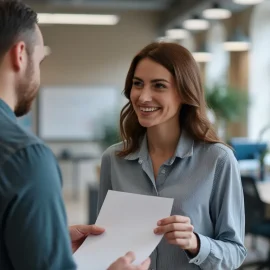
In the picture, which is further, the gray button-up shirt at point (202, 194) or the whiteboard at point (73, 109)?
the whiteboard at point (73, 109)

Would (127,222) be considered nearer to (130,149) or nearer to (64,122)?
(130,149)

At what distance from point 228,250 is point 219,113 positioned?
255 inches

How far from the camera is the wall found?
427 inches

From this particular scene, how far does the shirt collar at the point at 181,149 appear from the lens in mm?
1701

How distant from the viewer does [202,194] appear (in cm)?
161

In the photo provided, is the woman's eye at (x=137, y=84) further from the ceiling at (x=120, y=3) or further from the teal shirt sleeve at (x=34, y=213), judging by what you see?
the ceiling at (x=120, y=3)

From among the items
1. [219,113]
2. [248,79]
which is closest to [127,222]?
[219,113]

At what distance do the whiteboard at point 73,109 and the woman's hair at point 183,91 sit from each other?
8.97 m

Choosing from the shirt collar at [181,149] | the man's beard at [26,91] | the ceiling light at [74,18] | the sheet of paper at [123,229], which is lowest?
the sheet of paper at [123,229]

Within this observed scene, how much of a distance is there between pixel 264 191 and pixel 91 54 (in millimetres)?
6849

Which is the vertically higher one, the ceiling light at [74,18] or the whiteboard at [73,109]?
the ceiling light at [74,18]

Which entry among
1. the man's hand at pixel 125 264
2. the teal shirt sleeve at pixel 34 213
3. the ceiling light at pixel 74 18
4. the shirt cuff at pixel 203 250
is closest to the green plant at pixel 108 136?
the ceiling light at pixel 74 18

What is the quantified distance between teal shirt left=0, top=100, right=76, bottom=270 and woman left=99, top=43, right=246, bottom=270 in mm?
556

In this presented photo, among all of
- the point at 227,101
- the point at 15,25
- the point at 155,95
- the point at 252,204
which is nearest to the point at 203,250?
the point at 155,95
